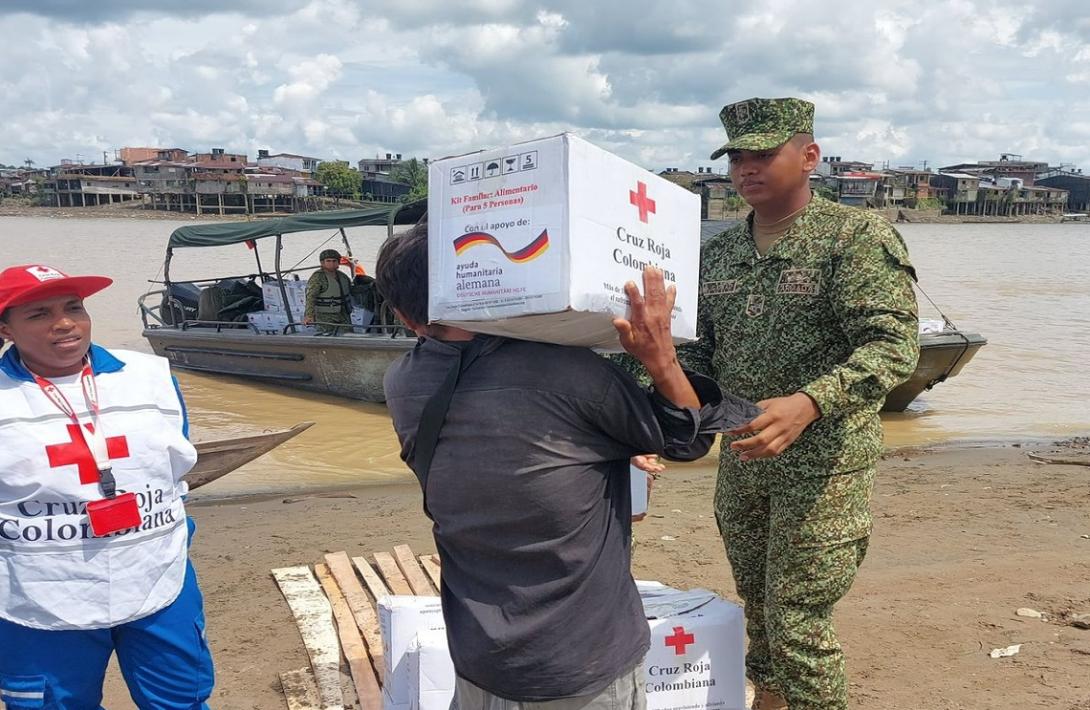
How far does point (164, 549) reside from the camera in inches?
96.9

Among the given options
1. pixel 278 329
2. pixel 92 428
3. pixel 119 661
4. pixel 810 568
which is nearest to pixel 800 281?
pixel 810 568

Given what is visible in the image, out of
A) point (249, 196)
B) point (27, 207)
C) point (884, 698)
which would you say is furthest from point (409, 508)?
point (27, 207)

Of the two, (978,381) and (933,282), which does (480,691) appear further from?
(933,282)

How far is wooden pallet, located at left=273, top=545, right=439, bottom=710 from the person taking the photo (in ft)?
11.1

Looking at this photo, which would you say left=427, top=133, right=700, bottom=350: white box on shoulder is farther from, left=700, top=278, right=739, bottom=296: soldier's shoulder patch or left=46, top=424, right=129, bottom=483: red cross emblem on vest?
left=46, top=424, right=129, bottom=483: red cross emblem on vest

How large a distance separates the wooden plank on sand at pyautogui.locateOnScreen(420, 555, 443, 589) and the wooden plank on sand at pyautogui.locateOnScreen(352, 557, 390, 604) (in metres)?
0.24

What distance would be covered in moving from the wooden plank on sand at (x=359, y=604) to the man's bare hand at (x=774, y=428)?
1.88 meters

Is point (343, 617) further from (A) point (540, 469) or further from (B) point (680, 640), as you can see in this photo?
(A) point (540, 469)

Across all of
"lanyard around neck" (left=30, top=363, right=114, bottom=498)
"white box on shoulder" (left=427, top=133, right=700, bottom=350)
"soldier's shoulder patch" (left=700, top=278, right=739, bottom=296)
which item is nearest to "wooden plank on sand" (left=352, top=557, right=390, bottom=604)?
"lanyard around neck" (left=30, top=363, right=114, bottom=498)

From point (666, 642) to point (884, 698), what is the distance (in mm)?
1504

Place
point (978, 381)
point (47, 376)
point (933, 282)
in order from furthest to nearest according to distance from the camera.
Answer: point (933, 282) → point (978, 381) → point (47, 376)

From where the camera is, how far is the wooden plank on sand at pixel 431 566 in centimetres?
445

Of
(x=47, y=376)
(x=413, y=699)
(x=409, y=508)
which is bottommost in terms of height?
(x=409, y=508)

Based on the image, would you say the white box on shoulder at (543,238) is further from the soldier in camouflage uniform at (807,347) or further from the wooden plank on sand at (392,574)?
the wooden plank on sand at (392,574)
